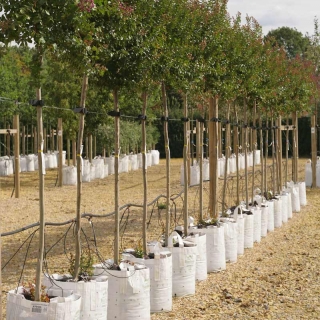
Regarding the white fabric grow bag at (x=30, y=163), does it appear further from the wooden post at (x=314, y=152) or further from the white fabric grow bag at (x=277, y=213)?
the white fabric grow bag at (x=277, y=213)

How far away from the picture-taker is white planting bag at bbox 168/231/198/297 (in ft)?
25.5

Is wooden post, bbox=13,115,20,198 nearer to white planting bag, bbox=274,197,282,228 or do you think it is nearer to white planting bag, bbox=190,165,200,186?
white planting bag, bbox=190,165,200,186

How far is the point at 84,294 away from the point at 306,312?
2734 mm

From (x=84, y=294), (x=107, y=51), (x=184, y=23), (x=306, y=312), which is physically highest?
(x=184, y=23)

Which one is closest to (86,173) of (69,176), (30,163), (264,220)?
(69,176)

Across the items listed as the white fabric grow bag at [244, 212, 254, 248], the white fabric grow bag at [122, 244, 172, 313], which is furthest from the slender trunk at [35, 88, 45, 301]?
the white fabric grow bag at [244, 212, 254, 248]

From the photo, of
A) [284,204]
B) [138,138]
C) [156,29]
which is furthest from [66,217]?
[138,138]

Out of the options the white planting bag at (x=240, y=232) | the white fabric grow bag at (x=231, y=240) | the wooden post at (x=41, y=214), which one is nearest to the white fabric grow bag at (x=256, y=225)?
the white planting bag at (x=240, y=232)

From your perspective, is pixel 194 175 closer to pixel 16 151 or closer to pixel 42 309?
pixel 16 151

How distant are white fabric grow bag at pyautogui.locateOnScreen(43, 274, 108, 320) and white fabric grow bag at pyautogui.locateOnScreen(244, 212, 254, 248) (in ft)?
17.7

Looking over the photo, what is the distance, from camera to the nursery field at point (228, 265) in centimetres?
742

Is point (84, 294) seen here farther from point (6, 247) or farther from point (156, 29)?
point (6, 247)

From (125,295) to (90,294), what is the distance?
0.68 metres

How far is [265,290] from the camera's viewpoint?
324 inches
